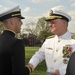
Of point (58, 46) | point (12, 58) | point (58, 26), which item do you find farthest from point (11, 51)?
point (58, 46)

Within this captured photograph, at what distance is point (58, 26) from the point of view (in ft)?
15.4

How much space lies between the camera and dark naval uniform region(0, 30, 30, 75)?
371 cm

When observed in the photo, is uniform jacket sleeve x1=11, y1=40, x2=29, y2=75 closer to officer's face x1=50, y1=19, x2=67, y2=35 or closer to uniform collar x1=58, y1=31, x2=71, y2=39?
officer's face x1=50, y1=19, x2=67, y2=35

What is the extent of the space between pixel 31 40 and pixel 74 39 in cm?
8993

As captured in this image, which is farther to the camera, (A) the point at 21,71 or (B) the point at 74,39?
(B) the point at 74,39

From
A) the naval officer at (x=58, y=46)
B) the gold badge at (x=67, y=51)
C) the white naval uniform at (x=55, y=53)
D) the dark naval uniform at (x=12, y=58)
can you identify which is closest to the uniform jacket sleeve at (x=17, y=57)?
the dark naval uniform at (x=12, y=58)

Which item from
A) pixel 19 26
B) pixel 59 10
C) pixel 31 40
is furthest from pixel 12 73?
pixel 31 40

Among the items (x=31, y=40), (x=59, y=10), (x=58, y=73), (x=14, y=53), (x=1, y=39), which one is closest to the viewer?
(x=14, y=53)

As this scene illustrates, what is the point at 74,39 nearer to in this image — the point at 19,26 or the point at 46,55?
the point at 46,55

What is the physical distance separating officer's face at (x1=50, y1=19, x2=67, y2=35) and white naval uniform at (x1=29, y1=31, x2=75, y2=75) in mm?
131

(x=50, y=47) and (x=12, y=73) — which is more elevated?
(x=50, y=47)

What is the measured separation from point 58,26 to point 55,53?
1.84 feet

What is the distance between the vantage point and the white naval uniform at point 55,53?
4719 millimetres

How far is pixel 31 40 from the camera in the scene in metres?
94.7
